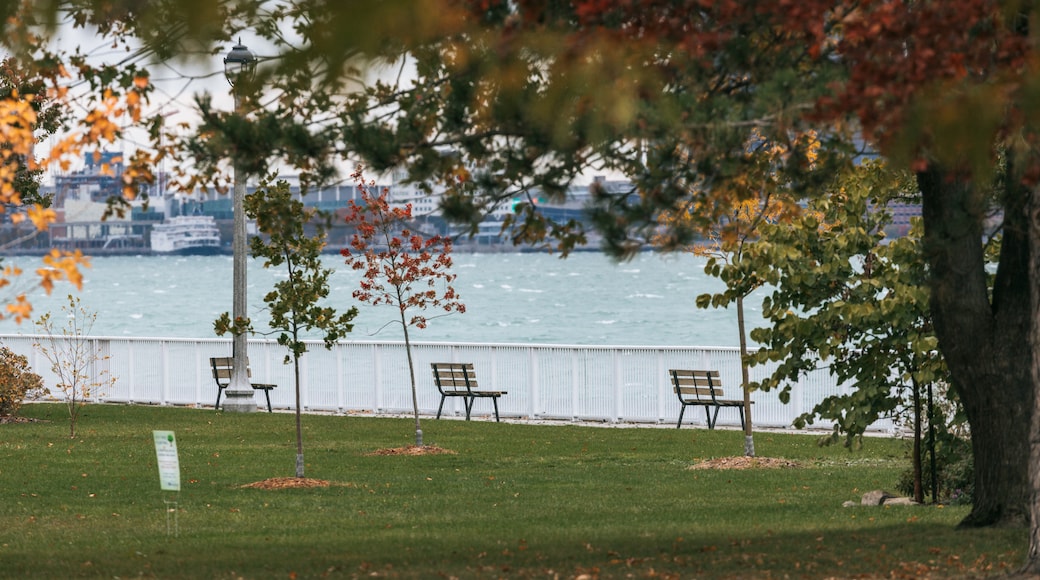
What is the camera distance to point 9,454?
2098cm

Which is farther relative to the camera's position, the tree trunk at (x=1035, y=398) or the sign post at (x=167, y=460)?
the sign post at (x=167, y=460)

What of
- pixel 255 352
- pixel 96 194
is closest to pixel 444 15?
pixel 96 194

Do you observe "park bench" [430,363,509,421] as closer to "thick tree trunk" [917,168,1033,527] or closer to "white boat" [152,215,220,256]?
"thick tree trunk" [917,168,1033,527]

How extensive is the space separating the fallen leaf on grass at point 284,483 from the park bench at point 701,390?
926 centimetres

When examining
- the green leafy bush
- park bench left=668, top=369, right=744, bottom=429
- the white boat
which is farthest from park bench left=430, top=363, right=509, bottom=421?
the white boat

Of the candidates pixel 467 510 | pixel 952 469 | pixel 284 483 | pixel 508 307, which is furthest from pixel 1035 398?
pixel 508 307

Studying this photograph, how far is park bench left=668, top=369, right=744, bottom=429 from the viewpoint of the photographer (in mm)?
25641

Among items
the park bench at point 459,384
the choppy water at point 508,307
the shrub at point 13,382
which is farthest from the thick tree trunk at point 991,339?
the choppy water at point 508,307

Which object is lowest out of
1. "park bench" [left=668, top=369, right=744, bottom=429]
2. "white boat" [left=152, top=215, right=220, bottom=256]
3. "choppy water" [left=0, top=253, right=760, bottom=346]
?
"park bench" [left=668, top=369, right=744, bottom=429]

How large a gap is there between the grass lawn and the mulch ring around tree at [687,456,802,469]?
1.16 feet

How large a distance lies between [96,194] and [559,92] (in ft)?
10.7

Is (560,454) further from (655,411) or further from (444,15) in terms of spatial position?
(444,15)

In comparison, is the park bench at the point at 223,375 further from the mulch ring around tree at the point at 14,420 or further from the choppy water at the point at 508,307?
the choppy water at the point at 508,307

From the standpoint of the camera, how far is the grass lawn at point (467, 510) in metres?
11.0
